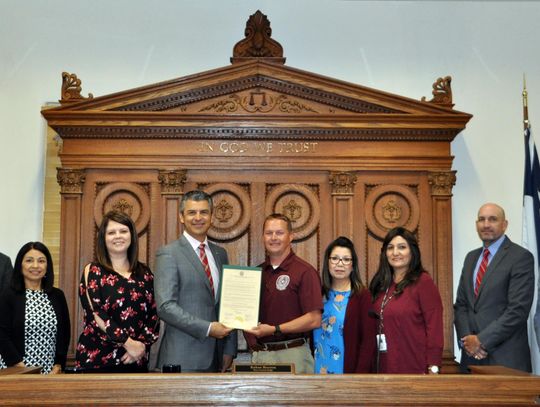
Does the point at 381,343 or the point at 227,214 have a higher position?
the point at 227,214

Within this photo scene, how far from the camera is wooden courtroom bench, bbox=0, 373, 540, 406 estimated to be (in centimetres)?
242

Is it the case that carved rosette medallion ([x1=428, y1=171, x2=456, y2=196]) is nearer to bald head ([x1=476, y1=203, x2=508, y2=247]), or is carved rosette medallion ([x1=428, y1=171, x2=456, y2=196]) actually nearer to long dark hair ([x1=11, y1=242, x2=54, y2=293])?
bald head ([x1=476, y1=203, x2=508, y2=247])

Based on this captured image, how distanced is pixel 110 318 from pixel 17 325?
3.27ft

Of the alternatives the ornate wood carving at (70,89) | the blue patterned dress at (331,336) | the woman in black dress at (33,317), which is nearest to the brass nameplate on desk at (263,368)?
the blue patterned dress at (331,336)

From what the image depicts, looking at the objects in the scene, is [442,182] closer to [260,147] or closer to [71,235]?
[260,147]

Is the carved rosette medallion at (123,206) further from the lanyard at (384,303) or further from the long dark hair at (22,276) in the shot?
the lanyard at (384,303)

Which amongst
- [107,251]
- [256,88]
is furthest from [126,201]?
[107,251]

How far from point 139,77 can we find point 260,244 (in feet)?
6.31

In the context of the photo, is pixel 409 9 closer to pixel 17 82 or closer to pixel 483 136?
pixel 483 136

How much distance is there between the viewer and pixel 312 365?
3684 mm

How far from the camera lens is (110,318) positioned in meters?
3.37

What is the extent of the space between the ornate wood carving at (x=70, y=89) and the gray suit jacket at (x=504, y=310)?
3.10 meters

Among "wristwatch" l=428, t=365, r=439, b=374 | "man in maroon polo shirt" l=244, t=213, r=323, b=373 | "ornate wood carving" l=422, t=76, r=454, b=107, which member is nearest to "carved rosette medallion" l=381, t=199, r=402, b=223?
"ornate wood carving" l=422, t=76, r=454, b=107

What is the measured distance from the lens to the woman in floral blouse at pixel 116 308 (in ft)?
11.0
